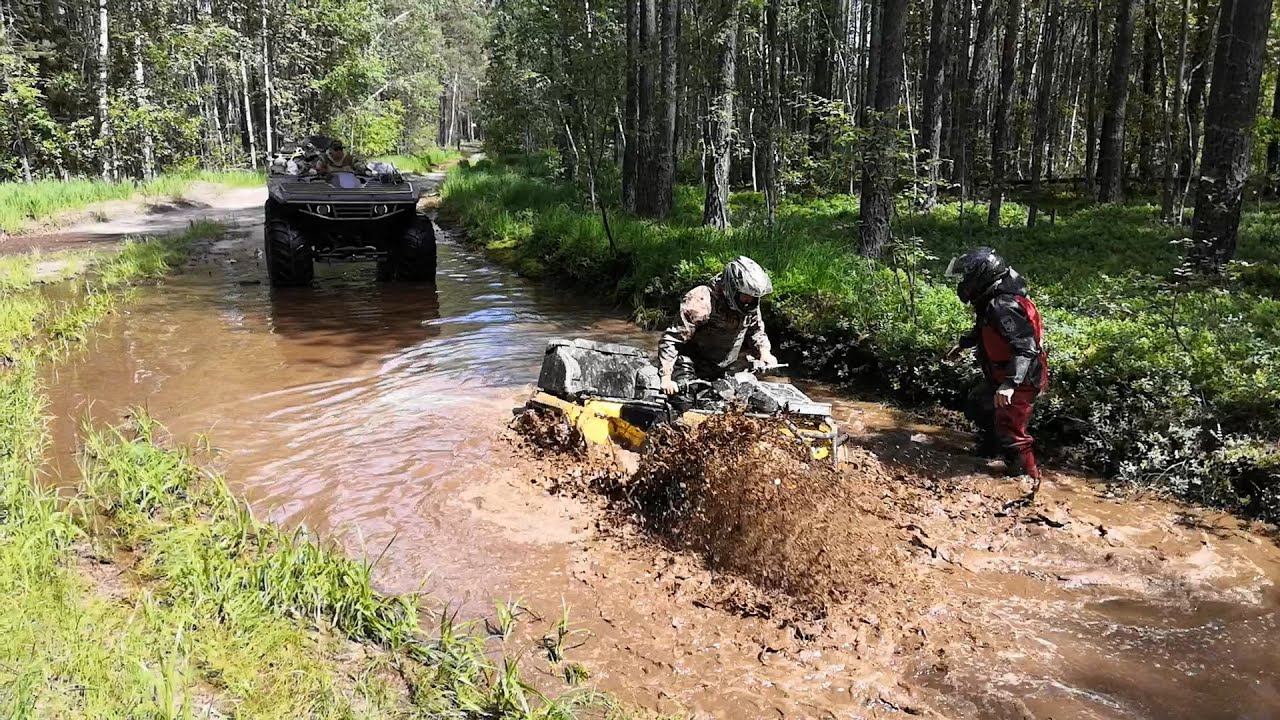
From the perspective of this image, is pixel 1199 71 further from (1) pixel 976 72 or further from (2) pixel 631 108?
(2) pixel 631 108

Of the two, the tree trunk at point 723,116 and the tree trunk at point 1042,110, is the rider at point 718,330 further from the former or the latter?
the tree trunk at point 1042,110

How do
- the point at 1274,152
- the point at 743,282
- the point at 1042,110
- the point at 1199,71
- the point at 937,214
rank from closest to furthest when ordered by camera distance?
1. the point at 743,282
2. the point at 1199,71
3. the point at 937,214
4. the point at 1042,110
5. the point at 1274,152

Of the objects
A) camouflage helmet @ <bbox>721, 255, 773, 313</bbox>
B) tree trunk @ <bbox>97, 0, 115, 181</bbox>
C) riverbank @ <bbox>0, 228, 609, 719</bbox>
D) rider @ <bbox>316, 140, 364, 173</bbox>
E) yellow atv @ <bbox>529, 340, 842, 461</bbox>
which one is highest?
tree trunk @ <bbox>97, 0, 115, 181</bbox>

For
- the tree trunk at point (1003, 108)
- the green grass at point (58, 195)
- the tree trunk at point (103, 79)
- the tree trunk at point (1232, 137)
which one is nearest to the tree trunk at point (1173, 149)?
the tree trunk at point (1003, 108)

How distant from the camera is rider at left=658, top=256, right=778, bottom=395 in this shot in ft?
17.1

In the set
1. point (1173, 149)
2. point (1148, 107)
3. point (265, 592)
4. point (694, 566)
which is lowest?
point (694, 566)

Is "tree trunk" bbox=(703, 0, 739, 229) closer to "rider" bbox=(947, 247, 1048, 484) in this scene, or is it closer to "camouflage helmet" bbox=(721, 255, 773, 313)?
"camouflage helmet" bbox=(721, 255, 773, 313)

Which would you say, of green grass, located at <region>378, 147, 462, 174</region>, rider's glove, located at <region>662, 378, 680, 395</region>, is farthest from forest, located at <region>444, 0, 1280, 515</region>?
green grass, located at <region>378, 147, 462, 174</region>

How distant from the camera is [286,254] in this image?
10312 mm

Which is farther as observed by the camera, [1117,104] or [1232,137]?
[1117,104]

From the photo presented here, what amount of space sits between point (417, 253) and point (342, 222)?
120cm

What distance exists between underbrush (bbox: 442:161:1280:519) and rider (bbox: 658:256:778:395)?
1666 millimetres

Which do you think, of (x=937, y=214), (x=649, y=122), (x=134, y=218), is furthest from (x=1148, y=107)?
(x=134, y=218)

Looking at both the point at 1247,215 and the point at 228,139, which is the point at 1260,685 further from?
the point at 228,139
